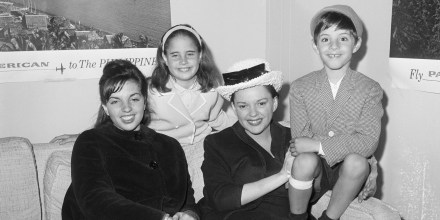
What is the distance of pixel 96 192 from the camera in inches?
64.8

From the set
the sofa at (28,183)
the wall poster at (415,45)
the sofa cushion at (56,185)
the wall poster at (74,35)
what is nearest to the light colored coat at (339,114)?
the sofa at (28,183)

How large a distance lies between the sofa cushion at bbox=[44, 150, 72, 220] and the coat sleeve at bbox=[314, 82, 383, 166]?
1.19m

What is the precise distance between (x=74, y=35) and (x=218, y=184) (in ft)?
5.17

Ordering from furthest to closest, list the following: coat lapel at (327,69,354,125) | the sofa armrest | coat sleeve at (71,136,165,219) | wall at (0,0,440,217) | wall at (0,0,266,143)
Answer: wall at (0,0,266,143) < wall at (0,0,440,217) < the sofa armrest < coat lapel at (327,69,354,125) < coat sleeve at (71,136,165,219)

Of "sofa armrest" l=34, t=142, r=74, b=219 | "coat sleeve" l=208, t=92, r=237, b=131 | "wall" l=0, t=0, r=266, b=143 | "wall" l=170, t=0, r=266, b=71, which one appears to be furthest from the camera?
"wall" l=170, t=0, r=266, b=71

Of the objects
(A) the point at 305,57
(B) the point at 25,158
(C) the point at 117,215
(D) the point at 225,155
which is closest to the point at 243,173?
(D) the point at 225,155

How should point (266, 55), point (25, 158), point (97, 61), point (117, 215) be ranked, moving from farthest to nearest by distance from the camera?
point (266, 55), point (97, 61), point (25, 158), point (117, 215)

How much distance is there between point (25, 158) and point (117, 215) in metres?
0.72

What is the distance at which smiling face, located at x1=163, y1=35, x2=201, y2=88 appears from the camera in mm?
2336

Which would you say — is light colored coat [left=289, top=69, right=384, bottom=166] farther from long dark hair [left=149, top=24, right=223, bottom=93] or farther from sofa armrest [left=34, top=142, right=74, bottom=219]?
sofa armrest [left=34, top=142, right=74, bottom=219]

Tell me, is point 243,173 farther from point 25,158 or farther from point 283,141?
point 25,158

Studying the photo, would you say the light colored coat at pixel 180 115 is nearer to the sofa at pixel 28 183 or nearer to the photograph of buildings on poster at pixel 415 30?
the sofa at pixel 28 183

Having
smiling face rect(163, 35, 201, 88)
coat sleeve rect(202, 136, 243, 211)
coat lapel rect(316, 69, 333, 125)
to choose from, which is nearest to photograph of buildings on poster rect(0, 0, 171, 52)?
smiling face rect(163, 35, 201, 88)

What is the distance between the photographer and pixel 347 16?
6.00 feet
